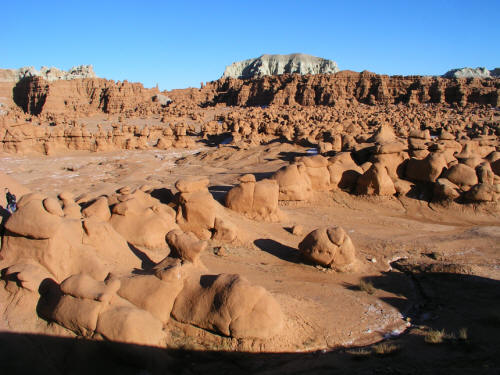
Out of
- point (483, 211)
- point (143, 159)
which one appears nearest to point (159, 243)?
point (483, 211)

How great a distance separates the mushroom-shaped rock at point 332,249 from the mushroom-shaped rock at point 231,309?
2666 mm

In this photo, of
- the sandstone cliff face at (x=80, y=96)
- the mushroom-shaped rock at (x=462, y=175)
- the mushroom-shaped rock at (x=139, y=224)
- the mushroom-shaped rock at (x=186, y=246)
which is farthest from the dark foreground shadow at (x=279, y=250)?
the sandstone cliff face at (x=80, y=96)

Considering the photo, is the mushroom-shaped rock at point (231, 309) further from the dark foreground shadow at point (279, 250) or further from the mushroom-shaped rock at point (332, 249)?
the dark foreground shadow at point (279, 250)

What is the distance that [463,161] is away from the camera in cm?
1186

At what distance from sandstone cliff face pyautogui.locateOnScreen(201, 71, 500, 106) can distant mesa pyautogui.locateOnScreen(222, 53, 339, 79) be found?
28.2m

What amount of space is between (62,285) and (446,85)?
48255mm

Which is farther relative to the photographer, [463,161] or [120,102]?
[120,102]

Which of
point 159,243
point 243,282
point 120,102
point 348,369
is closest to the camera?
point 348,369

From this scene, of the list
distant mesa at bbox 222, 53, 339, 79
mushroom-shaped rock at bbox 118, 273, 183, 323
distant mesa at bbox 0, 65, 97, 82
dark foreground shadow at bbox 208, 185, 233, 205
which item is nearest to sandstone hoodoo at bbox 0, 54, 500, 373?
mushroom-shaped rock at bbox 118, 273, 183, 323

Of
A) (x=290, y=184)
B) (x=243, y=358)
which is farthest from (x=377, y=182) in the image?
(x=243, y=358)

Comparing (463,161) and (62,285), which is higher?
(463,161)

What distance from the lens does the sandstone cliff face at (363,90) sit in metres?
41.8

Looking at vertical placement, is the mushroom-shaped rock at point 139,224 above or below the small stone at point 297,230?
above

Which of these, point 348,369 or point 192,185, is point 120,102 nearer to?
point 192,185
